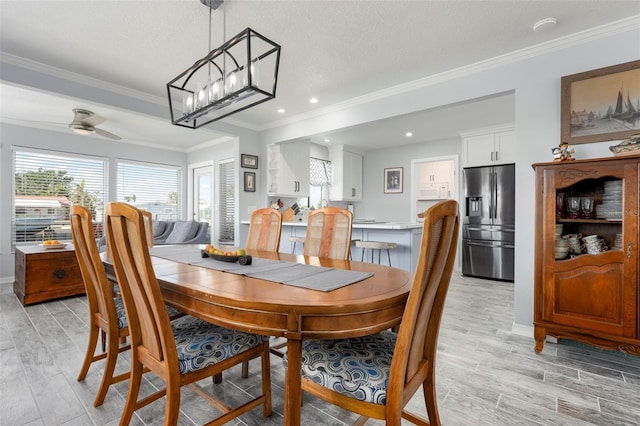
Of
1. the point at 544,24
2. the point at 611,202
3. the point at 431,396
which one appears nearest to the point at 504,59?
the point at 544,24

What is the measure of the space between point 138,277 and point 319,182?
5.30 m

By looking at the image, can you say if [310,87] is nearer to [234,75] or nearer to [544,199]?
[234,75]

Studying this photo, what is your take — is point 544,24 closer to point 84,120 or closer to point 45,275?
point 84,120

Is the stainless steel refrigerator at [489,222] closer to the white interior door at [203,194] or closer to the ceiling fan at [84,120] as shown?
the white interior door at [203,194]

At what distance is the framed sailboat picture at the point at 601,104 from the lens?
7.55 ft

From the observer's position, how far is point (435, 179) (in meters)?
6.50

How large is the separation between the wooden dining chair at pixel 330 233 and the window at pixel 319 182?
12.0 feet

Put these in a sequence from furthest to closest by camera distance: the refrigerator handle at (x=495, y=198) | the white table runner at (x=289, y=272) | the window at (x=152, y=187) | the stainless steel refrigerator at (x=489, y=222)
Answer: the window at (x=152, y=187), the refrigerator handle at (x=495, y=198), the stainless steel refrigerator at (x=489, y=222), the white table runner at (x=289, y=272)

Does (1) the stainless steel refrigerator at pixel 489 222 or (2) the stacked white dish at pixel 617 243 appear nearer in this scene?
(2) the stacked white dish at pixel 617 243

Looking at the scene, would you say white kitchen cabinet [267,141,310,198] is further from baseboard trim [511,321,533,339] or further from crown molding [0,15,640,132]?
baseboard trim [511,321,533,339]

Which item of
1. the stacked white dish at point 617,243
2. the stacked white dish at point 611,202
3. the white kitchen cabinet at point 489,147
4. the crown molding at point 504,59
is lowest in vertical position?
the stacked white dish at point 617,243

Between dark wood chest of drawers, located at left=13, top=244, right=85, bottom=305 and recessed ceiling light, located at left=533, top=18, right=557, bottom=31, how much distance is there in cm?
526

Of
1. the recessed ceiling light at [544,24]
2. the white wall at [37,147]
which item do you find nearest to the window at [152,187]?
the white wall at [37,147]

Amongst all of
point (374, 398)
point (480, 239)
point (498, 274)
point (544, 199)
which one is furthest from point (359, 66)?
point (498, 274)
